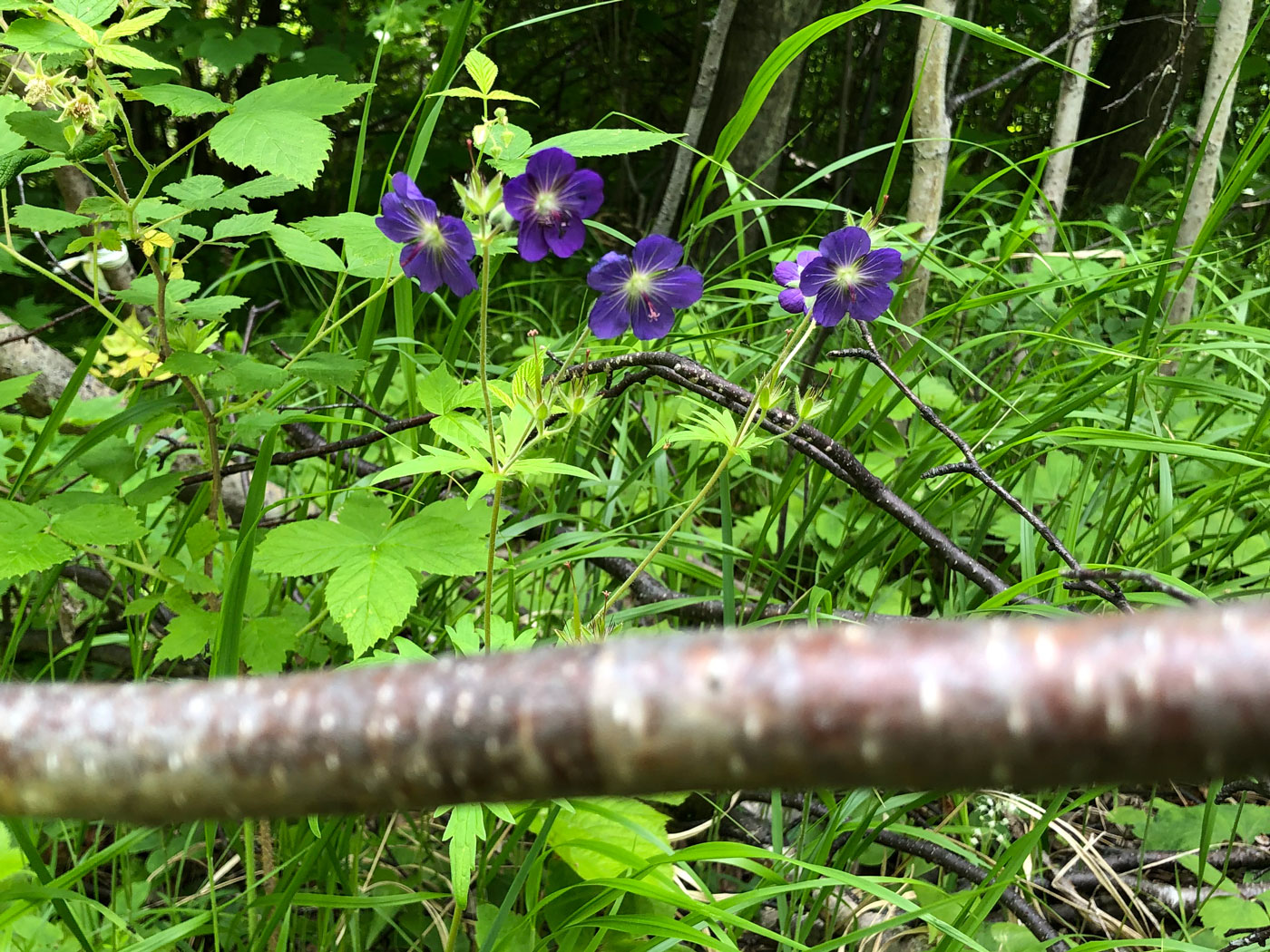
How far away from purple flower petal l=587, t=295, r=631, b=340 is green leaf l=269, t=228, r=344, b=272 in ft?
1.44

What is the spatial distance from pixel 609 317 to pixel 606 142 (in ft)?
0.77

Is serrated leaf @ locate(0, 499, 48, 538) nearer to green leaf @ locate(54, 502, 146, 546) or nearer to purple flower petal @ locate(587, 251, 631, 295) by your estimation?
green leaf @ locate(54, 502, 146, 546)

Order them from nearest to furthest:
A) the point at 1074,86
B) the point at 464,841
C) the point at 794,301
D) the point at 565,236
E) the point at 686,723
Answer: the point at 686,723 → the point at 464,841 → the point at 565,236 → the point at 794,301 → the point at 1074,86

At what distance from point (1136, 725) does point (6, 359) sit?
92.2 inches

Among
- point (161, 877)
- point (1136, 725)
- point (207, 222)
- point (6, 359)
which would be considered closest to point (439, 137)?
point (207, 222)

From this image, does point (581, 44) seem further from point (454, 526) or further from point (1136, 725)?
point (1136, 725)

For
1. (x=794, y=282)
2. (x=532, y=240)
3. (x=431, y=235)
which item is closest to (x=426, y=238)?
(x=431, y=235)

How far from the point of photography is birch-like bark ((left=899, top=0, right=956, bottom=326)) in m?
2.35

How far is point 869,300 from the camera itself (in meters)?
1.21

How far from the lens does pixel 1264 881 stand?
147 centimetres

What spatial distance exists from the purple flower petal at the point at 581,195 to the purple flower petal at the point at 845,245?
294mm

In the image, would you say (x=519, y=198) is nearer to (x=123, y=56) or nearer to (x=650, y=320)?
(x=650, y=320)

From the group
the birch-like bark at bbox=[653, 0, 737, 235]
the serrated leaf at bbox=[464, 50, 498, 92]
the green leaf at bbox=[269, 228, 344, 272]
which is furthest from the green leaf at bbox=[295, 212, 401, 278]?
the birch-like bark at bbox=[653, 0, 737, 235]

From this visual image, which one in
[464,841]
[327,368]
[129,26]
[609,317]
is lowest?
Answer: [464,841]
